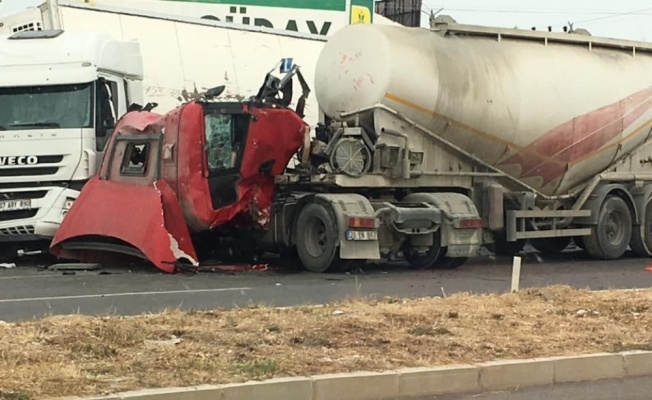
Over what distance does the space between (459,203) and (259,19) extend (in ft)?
46.5

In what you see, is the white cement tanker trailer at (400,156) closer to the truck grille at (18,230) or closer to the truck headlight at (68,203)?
the truck headlight at (68,203)

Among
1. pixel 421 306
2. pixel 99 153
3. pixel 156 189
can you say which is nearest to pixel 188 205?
pixel 156 189

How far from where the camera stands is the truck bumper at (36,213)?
14.4 meters

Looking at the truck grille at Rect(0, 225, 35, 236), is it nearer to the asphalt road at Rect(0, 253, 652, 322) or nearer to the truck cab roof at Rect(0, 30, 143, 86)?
the asphalt road at Rect(0, 253, 652, 322)

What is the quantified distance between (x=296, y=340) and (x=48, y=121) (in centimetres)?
829

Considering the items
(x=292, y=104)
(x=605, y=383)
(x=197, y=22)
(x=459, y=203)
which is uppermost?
(x=197, y=22)

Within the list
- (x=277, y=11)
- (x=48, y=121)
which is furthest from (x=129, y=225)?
(x=277, y=11)

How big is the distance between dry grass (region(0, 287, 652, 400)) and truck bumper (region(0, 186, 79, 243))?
599 cm

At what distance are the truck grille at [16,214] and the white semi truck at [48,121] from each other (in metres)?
0.01

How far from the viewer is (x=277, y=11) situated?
28109mm

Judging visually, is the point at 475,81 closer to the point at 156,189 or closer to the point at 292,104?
the point at 292,104

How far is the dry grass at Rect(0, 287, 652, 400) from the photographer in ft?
21.7

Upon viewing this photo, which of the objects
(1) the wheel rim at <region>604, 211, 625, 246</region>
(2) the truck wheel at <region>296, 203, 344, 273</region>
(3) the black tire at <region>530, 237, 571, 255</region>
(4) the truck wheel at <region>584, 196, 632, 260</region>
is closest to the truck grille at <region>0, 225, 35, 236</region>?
(2) the truck wheel at <region>296, 203, 344, 273</region>

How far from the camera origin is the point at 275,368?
6938 mm
